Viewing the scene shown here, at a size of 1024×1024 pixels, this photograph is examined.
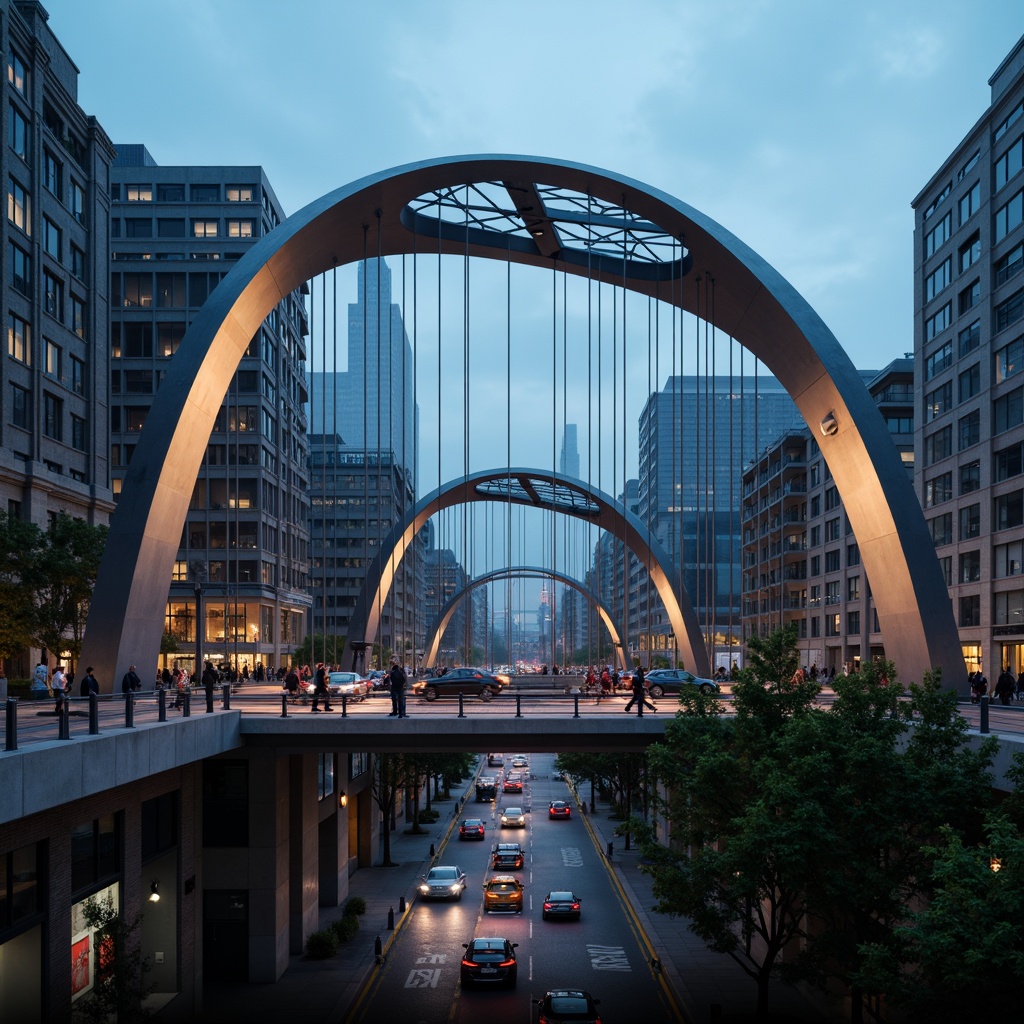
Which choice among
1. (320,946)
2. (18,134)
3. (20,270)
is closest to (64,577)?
(320,946)

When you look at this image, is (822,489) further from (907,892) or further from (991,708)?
(907,892)

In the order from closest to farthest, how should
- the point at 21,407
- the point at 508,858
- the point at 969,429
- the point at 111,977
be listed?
the point at 111,977 < the point at 508,858 < the point at 21,407 < the point at 969,429

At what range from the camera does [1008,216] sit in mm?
59781

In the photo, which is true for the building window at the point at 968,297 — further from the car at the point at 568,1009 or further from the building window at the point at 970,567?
the car at the point at 568,1009

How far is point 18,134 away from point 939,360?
56.2m

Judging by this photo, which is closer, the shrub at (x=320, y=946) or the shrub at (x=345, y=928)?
the shrub at (x=320, y=946)

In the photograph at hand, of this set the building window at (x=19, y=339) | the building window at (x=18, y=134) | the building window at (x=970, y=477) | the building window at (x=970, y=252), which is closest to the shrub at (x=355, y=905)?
the building window at (x=19, y=339)

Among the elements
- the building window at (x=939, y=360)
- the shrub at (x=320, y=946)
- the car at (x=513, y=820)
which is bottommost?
the car at (x=513, y=820)

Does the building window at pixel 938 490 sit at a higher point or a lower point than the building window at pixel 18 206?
lower

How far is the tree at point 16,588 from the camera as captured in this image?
129 ft

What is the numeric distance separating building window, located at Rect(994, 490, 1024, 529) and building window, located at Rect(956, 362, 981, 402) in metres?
7.57

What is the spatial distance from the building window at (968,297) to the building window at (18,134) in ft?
176

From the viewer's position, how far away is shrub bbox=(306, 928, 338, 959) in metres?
34.2

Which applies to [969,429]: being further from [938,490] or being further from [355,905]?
[355,905]
